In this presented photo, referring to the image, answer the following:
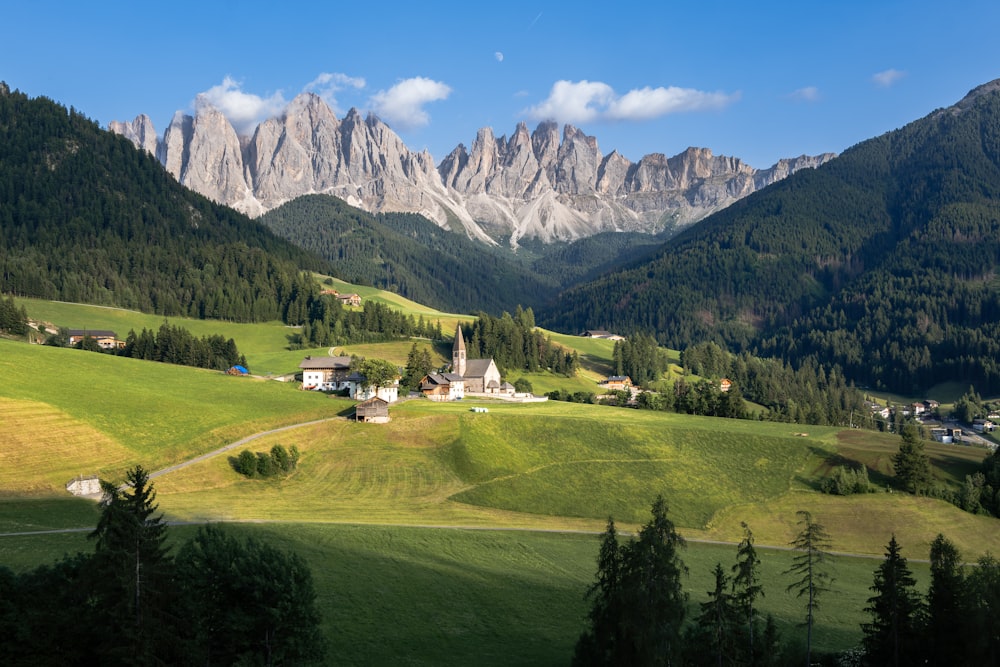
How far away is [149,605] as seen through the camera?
2603 cm

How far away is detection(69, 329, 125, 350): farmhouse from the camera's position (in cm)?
13236

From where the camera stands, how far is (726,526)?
6819 cm

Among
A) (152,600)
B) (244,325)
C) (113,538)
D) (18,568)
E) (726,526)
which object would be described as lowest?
(726,526)

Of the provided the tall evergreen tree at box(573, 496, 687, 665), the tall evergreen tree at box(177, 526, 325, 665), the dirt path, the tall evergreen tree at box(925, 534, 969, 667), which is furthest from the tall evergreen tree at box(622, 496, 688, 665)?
the dirt path

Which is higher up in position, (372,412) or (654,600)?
(372,412)

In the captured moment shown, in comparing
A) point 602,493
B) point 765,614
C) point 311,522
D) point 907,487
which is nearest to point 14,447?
point 311,522

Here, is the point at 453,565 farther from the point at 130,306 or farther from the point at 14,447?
the point at 130,306

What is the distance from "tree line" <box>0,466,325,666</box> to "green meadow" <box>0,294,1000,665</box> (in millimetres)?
6449

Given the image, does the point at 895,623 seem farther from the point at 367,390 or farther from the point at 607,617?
the point at 367,390

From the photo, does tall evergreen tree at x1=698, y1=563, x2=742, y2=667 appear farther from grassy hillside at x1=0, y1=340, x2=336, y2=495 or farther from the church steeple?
the church steeple

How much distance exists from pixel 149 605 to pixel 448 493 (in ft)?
160

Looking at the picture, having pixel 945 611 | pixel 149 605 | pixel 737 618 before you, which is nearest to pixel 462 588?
pixel 737 618

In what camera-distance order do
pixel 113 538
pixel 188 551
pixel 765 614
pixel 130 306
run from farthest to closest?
pixel 130 306, pixel 765 614, pixel 188 551, pixel 113 538

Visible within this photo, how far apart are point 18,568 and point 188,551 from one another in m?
16.7
